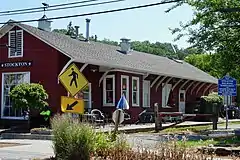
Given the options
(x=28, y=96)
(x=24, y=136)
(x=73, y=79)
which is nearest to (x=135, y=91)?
(x=28, y=96)

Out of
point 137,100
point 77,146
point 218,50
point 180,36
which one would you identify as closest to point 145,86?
point 137,100

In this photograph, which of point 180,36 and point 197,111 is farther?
point 197,111

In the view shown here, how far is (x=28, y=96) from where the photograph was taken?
78.1 feet

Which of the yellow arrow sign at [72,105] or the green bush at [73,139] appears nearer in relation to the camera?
the green bush at [73,139]

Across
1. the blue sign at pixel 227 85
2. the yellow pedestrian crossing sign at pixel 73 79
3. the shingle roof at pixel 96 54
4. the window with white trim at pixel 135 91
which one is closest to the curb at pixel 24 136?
the shingle roof at pixel 96 54

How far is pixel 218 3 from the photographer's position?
24.4 metres

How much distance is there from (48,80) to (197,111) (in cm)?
1504

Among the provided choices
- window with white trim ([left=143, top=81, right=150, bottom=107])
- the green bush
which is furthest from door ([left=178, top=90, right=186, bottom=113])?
the green bush

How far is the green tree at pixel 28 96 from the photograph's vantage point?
2353 cm

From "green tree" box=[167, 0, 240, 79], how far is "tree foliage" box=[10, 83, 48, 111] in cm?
824

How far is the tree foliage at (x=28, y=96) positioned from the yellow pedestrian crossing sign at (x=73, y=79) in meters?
9.98

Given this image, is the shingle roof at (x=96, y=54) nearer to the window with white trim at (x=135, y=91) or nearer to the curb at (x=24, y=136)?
the window with white trim at (x=135, y=91)

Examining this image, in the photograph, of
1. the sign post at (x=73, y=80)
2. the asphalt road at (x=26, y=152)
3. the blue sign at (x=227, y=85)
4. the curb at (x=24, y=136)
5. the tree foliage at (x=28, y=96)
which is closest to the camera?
the sign post at (x=73, y=80)

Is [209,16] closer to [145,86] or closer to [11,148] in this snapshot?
[145,86]
